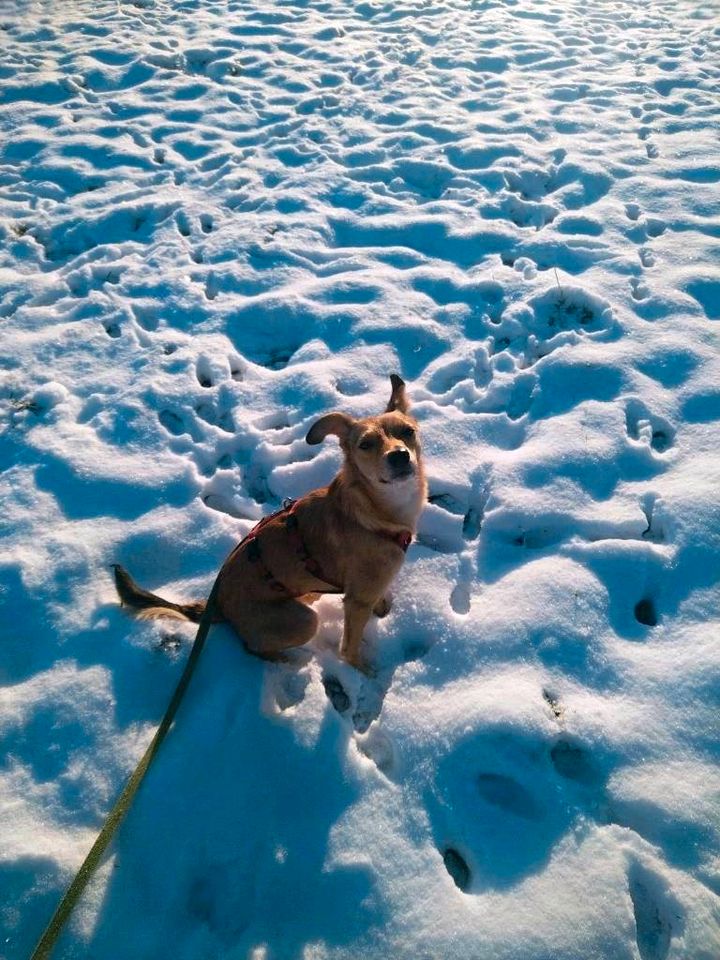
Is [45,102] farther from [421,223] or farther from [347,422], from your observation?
[347,422]

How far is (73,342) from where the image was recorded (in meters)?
5.50

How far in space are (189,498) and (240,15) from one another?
11201 millimetres

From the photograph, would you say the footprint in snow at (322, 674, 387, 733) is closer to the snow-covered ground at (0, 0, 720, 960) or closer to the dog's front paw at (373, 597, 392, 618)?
the snow-covered ground at (0, 0, 720, 960)

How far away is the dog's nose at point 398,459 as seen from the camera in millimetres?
3221

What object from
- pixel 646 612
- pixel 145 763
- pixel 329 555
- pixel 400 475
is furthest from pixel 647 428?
pixel 145 763

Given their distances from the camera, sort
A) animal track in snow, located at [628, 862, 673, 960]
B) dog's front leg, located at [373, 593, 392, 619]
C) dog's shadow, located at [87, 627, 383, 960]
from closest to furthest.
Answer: animal track in snow, located at [628, 862, 673, 960] < dog's shadow, located at [87, 627, 383, 960] < dog's front leg, located at [373, 593, 392, 619]

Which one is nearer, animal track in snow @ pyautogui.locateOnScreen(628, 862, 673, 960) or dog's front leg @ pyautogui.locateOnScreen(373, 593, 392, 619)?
animal track in snow @ pyautogui.locateOnScreen(628, 862, 673, 960)

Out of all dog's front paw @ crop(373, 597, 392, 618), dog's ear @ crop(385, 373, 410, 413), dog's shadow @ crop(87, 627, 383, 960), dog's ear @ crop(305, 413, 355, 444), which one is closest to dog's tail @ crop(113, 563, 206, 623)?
dog's shadow @ crop(87, 627, 383, 960)

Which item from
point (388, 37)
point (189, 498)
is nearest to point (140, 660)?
point (189, 498)

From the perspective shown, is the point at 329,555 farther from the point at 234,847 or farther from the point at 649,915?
the point at 649,915

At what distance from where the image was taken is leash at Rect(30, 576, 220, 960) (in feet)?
7.15

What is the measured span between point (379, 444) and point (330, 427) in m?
0.39

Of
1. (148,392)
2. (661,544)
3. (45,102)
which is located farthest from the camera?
(45,102)

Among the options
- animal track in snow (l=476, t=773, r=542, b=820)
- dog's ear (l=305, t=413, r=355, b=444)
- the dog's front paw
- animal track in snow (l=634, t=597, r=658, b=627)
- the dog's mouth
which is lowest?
animal track in snow (l=476, t=773, r=542, b=820)
